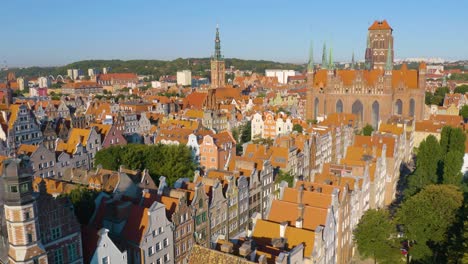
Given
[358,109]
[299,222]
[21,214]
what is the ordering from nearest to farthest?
[21,214]
[299,222]
[358,109]

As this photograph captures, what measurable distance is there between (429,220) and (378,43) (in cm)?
10648

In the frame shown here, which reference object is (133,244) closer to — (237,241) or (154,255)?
(154,255)

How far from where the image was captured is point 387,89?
112750 millimetres

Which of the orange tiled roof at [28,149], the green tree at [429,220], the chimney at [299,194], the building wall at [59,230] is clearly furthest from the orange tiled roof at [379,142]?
the orange tiled roof at [28,149]

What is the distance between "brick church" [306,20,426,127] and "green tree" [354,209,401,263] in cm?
7383

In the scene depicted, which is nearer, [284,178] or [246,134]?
[284,178]

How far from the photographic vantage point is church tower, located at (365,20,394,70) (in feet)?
463

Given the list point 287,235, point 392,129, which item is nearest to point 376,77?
point 392,129

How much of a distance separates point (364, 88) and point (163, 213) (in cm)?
9086

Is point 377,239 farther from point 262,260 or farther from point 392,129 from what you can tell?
point 392,129

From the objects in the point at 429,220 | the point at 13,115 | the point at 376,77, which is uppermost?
the point at 376,77

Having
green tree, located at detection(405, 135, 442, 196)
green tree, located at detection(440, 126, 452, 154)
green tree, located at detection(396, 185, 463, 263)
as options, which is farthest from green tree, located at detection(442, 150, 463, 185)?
green tree, located at detection(396, 185, 463, 263)

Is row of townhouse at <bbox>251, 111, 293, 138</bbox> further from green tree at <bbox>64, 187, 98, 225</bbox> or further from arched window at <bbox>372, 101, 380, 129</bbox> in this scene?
green tree at <bbox>64, 187, 98, 225</bbox>

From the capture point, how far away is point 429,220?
1874 inches
